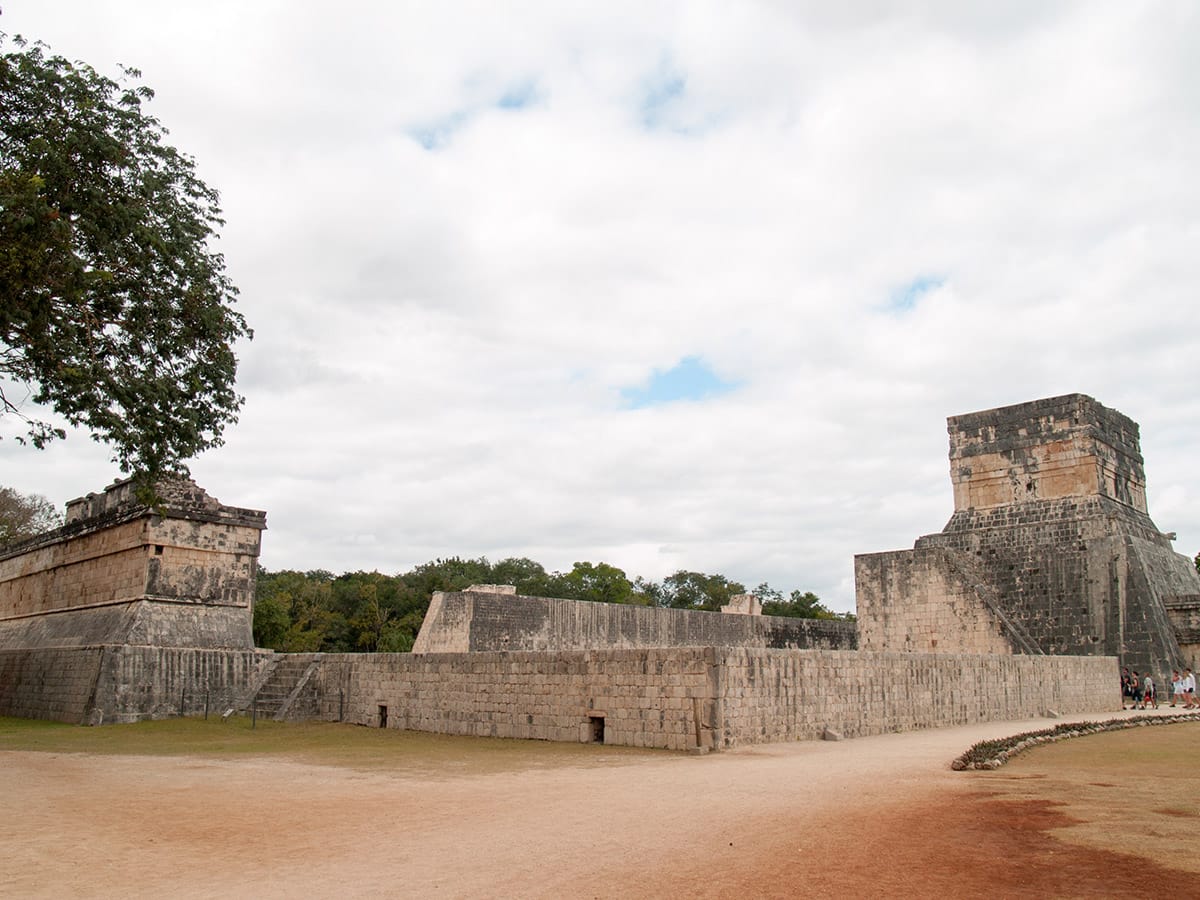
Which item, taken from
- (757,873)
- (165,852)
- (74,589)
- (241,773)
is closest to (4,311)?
(241,773)

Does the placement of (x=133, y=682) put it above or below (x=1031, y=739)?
above

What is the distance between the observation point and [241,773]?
9320 mm

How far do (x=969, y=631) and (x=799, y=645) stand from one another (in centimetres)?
502

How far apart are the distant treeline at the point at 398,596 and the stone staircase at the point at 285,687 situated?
11.9 meters

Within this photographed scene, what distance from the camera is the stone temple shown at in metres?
11.5

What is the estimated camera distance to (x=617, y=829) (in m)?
5.84

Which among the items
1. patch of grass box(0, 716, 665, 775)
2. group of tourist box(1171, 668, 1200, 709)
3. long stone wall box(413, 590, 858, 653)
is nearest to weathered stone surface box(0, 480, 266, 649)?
patch of grass box(0, 716, 665, 775)

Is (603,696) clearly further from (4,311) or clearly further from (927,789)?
(4,311)

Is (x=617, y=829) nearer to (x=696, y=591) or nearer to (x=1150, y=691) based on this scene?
(x=1150, y=691)

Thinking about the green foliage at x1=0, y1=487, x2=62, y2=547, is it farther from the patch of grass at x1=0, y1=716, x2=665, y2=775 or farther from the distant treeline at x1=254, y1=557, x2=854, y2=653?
the patch of grass at x1=0, y1=716, x2=665, y2=775

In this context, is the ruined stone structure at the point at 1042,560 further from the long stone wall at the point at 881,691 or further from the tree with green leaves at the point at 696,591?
the tree with green leaves at the point at 696,591

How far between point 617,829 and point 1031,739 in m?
7.83

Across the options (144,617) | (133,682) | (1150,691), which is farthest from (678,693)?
(1150,691)

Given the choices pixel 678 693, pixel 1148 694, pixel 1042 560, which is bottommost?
pixel 1148 694
